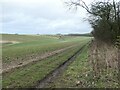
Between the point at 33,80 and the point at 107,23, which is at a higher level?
the point at 107,23

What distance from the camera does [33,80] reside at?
43.2ft

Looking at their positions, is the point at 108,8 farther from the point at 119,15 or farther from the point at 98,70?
the point at 98,70

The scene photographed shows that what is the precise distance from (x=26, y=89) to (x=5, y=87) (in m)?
0.99

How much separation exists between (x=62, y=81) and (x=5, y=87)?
2.40 m

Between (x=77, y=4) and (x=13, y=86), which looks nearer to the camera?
(x=13, y=86)

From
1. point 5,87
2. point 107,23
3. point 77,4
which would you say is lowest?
point 5,87

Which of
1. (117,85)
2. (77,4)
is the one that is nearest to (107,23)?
(77,4)

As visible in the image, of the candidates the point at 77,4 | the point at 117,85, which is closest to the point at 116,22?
the point at 77,4

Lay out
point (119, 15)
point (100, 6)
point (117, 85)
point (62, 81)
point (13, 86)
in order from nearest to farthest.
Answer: point (117, 85)
point (13, 86)
point (62, 81)
point (119, 15)
point (100, 6)

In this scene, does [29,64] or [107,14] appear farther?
[107,14]

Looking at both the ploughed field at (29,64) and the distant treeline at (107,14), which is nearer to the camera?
the ploughed field at (29,64)

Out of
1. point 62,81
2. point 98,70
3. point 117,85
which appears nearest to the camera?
point 117,85

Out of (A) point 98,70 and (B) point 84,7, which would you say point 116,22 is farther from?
(A) point 98,70

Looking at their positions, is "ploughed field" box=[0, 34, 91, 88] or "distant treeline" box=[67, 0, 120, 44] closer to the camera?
"ploughed field" box=[0, 34, 91, 88]
